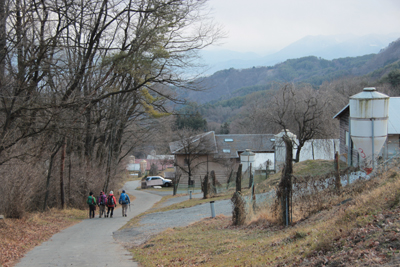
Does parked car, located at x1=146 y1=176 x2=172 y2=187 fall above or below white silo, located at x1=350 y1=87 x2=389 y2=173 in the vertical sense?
below

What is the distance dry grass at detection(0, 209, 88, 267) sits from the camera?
35.4 feet

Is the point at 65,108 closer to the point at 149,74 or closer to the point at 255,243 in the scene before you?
the point at 149,74

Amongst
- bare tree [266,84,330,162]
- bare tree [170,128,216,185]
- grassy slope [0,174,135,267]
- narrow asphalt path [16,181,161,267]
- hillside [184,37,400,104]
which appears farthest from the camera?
hillside [184,37,400,104]

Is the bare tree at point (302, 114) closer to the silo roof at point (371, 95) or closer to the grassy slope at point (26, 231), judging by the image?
the silo roof at point (371, 95)

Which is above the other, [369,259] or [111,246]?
[369,259]

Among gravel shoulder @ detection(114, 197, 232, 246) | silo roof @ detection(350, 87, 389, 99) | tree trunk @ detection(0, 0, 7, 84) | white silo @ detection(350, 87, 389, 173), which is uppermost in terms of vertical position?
tree trunk @ detection(0, 0, 7, 84)

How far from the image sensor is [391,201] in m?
7.47

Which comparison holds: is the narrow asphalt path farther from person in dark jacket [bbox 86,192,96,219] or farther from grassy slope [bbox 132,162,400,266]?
person in dark jacket [bbox 86,192,96,219]

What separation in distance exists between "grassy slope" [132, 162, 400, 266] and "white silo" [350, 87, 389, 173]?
7.49m

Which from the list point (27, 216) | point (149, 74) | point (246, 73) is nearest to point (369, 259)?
point (149, 74)

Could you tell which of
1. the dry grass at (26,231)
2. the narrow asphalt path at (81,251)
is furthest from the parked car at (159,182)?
the narrow asphalt path at (81,251)

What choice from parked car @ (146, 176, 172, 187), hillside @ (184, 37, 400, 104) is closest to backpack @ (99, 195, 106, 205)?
parked car @ (146, 176, 172, 187)

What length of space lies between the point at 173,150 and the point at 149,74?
38.5m

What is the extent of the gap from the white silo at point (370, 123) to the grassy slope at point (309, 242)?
24.6 feet
